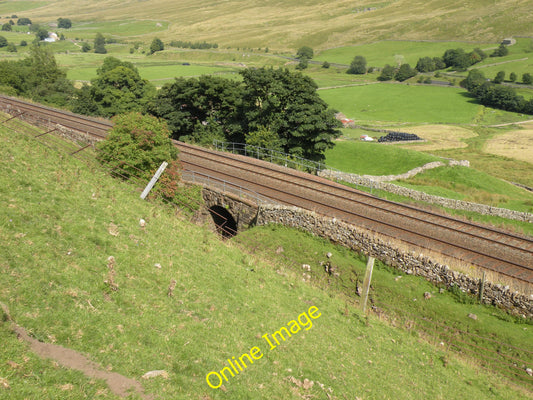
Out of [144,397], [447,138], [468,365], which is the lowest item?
[447,138]

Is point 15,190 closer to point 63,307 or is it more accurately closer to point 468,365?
point 63,307

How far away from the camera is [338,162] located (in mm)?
55094

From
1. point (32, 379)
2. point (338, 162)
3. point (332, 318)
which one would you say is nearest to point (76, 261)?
point (32, 379)

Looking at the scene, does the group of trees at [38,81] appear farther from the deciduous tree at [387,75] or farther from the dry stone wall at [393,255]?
the deciduous tree at [387,75]

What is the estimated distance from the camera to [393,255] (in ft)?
74.0

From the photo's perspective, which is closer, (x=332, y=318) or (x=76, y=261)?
(x=76, y=261)

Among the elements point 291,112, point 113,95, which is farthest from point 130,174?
point 113,95

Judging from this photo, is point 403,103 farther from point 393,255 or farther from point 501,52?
point 393,255

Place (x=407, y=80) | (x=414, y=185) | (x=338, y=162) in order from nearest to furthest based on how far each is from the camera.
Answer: (x=414, y=185) < (x=338, y=162) < (x=407, y=80)

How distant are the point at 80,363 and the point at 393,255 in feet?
59.7

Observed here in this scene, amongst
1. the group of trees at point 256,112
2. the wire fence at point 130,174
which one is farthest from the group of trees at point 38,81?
the wire fence at point 130,174

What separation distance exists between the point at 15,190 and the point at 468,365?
66.4 ft

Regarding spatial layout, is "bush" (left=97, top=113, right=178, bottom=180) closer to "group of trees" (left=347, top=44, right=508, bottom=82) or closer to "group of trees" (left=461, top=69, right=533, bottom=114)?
"group of trees" (left=461, top=69, right=533, bottom=114)

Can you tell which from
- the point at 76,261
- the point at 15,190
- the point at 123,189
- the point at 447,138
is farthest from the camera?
the point at 447,138
